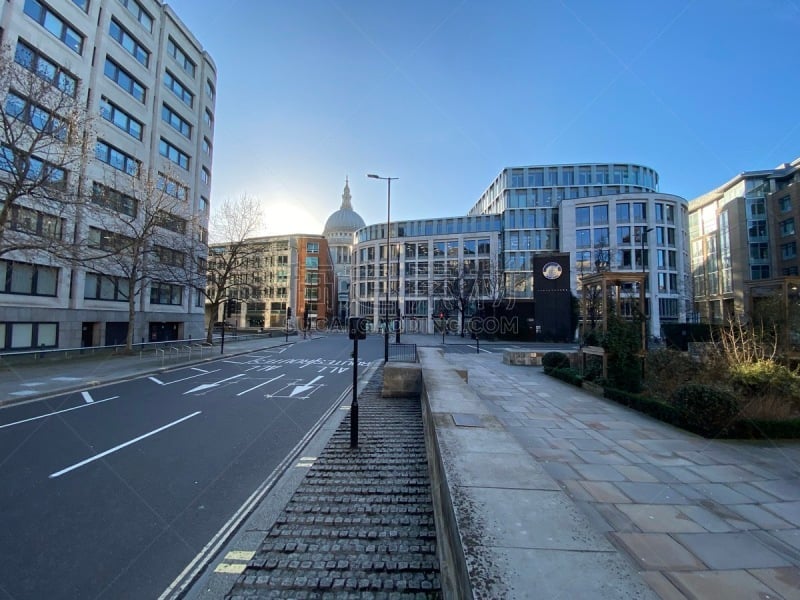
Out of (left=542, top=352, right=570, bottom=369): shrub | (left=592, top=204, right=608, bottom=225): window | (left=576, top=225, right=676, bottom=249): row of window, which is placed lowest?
(left=542, top=352, right=570, bottom=369): shrub

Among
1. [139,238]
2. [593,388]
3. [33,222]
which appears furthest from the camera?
[139,238]

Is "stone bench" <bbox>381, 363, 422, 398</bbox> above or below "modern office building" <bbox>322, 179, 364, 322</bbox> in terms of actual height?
below

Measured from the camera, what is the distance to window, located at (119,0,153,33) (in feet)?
90.7

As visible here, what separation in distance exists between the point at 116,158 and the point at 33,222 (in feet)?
29.6

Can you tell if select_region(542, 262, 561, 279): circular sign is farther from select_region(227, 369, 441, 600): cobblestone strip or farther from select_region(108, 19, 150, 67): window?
select_region(108, 19, 150, 67): window

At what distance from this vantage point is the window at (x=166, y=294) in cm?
3131

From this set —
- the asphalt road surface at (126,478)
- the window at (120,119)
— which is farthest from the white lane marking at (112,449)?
the window at (120,119)

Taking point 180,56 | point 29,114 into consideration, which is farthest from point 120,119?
point 29,114

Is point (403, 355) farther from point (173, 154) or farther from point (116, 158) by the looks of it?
point (173, 154)

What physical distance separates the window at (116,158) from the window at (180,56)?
39.1 ft

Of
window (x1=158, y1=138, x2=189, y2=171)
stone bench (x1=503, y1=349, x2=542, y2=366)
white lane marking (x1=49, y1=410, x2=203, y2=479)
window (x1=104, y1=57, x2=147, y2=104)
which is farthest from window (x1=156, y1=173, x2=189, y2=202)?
stone bench (x1=503, y1=349, x2=542, y2=366)

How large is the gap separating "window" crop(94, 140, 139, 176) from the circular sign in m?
36.4

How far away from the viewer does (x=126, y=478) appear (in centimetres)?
572

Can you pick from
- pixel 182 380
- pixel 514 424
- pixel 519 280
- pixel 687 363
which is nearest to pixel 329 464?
pixel 514 424
